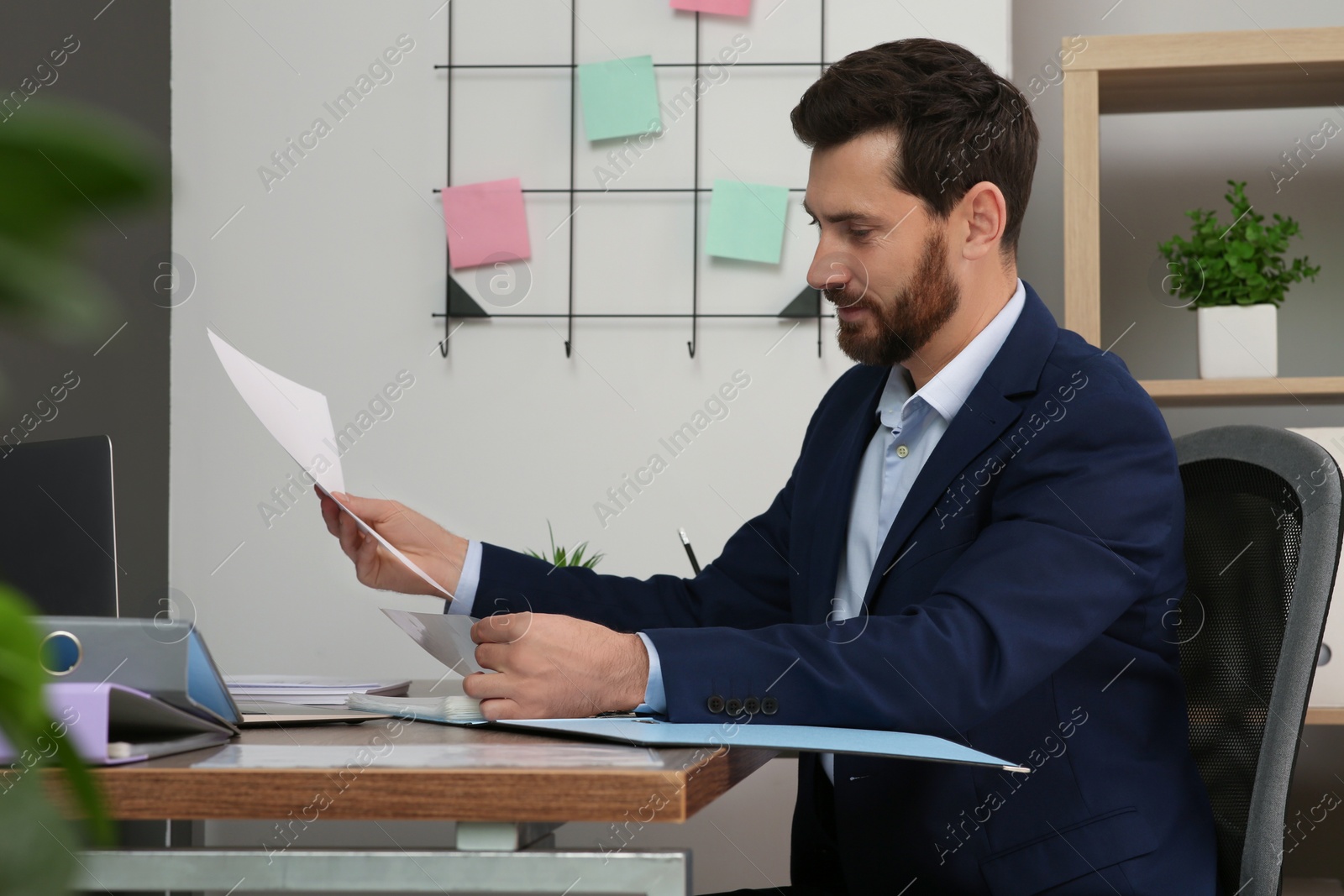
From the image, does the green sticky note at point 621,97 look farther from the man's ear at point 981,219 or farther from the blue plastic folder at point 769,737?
the blue plastic folder at point 769,737

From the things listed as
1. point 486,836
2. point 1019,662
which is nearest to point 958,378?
point 1019,662

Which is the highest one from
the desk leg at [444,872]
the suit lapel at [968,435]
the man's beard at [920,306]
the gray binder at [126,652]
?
the man's beard at [920,306]

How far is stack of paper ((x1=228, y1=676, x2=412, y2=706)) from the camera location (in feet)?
3.29

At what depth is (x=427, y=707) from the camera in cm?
92

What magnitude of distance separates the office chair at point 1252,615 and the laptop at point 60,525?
0.91 metres

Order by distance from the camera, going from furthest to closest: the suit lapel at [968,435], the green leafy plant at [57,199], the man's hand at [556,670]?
the suit lapel at [968,435]
the man's hand at [556,670]
the green leafy plant at [57,199]

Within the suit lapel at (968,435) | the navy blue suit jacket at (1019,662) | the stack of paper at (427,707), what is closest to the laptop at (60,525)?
the stack of paper at (427,707)

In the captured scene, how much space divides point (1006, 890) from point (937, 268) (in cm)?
60

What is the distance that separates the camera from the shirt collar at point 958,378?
3.91ft

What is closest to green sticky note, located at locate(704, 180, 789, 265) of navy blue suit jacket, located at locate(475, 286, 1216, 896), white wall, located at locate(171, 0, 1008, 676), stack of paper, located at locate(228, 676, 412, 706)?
white wall, located at locate(171, 0, 1008, 676)

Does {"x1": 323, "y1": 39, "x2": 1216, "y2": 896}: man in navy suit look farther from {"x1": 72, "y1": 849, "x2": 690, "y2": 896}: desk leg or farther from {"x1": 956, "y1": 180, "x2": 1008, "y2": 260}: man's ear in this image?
{"x1": 72, "y1": 849, "x2": 690, "y2": 896}: desk leg

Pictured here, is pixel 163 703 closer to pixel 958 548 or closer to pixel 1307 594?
pixel 958 548

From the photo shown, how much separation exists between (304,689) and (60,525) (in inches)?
9.2

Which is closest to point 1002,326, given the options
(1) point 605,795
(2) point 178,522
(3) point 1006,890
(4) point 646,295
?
(3) point 1006,890
